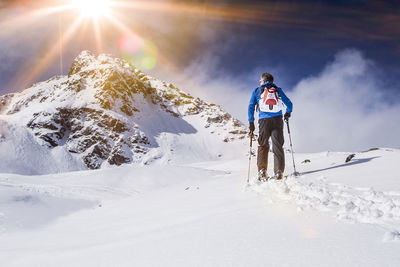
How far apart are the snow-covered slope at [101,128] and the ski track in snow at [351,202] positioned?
12222 centimetres

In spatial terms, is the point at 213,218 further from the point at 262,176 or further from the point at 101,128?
the point at 101,128

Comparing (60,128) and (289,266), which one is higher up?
(60,128)

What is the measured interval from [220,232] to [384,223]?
1507 millimetres

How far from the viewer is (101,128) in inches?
6142

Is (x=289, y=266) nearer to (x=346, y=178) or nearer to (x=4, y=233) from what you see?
(x=346, y=178)

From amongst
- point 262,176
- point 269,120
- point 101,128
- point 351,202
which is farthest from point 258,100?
point 101,128

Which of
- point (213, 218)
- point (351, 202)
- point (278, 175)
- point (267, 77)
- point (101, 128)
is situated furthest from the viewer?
point (101, 128)

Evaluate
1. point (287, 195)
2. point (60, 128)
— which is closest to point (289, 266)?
point (287, 195)

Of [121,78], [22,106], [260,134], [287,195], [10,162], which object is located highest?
[121,78]

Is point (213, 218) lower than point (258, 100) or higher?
lower

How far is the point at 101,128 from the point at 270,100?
534ft

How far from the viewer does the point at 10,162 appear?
104938 millimetres

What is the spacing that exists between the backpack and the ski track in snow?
213 cm

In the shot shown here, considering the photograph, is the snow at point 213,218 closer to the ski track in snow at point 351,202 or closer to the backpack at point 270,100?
the ski track in snow at point 351,202
